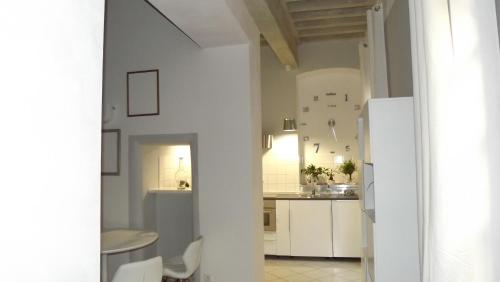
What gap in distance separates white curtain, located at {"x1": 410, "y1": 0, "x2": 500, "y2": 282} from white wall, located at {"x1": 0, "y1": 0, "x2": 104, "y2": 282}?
128 cm

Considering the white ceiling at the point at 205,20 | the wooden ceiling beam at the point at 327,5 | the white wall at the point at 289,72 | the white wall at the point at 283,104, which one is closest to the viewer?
the white ceiling at the point at 205,20

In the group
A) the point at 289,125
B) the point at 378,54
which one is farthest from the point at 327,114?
the point at 378,54

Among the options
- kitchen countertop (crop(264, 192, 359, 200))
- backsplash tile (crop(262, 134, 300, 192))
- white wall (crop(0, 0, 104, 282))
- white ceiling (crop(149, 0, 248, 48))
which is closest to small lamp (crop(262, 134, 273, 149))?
backsplash tile (crop(262, 134, 300, 192))

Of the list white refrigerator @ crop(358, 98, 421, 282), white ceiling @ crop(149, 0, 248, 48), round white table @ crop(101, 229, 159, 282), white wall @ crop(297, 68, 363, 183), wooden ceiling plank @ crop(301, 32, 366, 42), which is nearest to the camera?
white refrigerator @ crop(358, 98, 421, 282)

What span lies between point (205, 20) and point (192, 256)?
2.10 meters

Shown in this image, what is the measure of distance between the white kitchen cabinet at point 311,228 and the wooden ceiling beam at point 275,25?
90.7 inches

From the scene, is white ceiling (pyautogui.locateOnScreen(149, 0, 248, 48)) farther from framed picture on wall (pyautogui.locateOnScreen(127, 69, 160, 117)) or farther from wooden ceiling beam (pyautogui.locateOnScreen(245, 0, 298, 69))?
framed picture on wall (pyautogui.locateOnScreen(127, 69, 160, 117))

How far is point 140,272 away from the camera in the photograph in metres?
2.44

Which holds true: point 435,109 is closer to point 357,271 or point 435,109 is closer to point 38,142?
point 38,142

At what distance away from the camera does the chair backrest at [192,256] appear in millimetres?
3143

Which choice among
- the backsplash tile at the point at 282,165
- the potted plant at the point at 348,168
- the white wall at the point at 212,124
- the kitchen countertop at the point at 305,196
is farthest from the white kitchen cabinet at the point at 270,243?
the white wall at the point at 212,124

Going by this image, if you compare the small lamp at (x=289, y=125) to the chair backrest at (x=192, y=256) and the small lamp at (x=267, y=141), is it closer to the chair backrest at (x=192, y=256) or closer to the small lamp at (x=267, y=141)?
the small lamp at (x=267, y=141)

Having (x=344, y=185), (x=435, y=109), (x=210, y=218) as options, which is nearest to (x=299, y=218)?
(x=344, y=185)

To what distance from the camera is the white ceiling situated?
2691 millimetres
